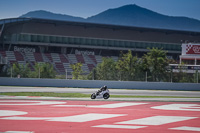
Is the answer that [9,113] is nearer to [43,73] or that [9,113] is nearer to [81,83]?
[81,83]

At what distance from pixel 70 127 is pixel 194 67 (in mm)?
50072

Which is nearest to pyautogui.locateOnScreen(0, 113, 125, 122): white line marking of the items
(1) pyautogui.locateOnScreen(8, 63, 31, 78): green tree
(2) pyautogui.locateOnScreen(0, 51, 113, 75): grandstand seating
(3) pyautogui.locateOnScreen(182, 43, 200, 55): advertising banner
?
(1) pyautogui.locateOnScreen(8, 63, 31, 78): green tree

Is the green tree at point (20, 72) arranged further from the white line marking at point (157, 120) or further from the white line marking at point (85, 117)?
the white line marking at point (157, 120)

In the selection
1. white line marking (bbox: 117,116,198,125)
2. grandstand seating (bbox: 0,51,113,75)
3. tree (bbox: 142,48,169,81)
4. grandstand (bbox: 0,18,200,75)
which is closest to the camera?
white line marking (bbox: 117,116,198,125)

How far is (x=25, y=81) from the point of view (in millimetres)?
42406

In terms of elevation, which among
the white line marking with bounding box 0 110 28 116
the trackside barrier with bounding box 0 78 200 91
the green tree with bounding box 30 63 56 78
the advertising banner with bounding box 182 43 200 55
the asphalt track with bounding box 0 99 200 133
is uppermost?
the advertising banner with bounding box 182 43 200 55

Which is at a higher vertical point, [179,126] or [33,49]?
[33,49]

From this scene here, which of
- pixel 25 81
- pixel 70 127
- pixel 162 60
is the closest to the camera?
pixel 70 127

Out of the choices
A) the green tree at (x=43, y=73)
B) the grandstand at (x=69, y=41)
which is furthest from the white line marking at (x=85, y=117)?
the grandstand at (x=69, y=41)

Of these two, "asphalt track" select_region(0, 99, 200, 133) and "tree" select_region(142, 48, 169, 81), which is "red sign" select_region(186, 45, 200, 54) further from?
"asphalt track" select_region(0, 99, 200, 133)

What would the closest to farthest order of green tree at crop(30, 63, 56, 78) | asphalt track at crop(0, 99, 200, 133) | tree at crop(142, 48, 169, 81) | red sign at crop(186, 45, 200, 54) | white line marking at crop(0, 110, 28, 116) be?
1. asphalt track at crop(0, 99, 200, 133)
2. white line marking at crop(0, 110, 28, 116)
3. green tree at crop(30, 63, 56, 78)
4. tree at crop(142, 48, 169, 81)
5. red sign at crop(186, 45, 200, 54)

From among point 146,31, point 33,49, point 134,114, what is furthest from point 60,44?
point 134,114

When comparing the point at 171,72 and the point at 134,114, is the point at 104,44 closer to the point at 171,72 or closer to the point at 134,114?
the point at 171,72

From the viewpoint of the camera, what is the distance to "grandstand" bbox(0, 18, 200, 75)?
70.8m
